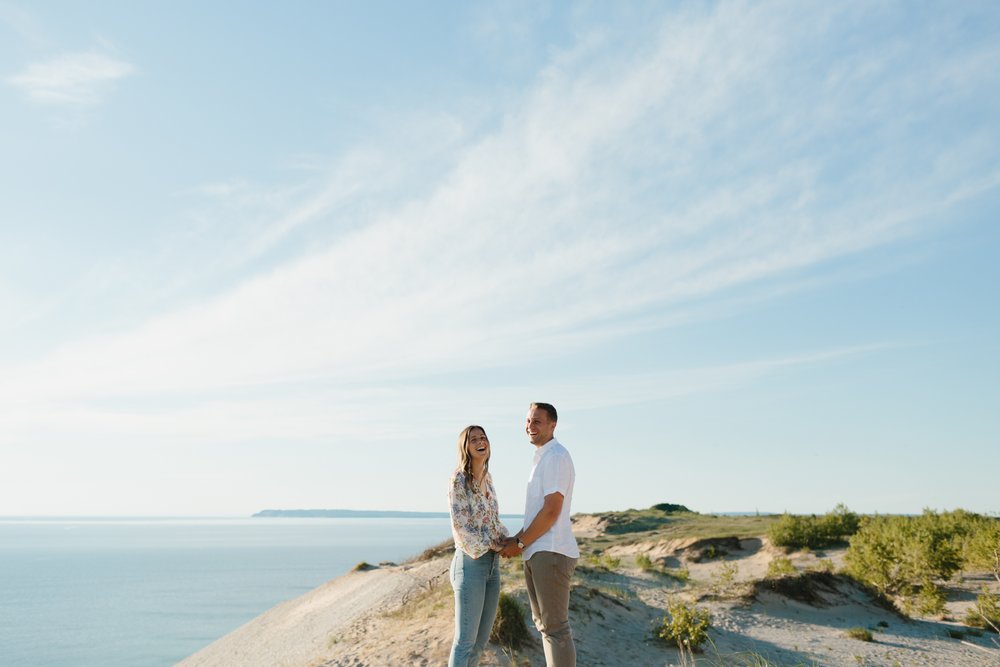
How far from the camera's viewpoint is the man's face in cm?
596

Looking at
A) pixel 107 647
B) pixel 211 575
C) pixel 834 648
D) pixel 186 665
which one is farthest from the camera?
pixel 211 575

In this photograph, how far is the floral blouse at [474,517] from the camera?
19.4ft

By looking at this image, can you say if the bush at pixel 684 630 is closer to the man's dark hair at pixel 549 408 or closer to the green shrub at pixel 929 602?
the man's dark hair at pixel 549 408

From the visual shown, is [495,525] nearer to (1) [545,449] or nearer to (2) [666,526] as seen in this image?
(1) [545,449]

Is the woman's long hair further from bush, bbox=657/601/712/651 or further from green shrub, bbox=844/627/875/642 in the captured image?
green shrub, bbox=844/627/875/642

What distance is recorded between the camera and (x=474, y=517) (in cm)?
596

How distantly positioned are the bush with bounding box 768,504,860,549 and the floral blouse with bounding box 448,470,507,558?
2708cm

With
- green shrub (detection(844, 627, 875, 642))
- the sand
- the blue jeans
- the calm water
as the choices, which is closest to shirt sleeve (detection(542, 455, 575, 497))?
the blue jeans

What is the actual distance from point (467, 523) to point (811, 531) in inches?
1115

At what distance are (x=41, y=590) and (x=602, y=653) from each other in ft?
339

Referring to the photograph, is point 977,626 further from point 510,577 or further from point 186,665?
point 186,665

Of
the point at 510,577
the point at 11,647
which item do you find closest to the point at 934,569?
the point at 510,577

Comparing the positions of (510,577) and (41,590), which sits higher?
(510,577)

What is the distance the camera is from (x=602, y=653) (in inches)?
446
